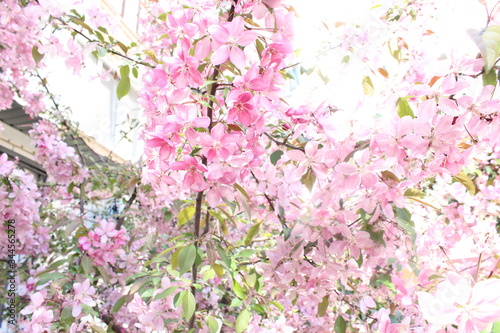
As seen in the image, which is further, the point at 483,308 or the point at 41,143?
the point at 41,143

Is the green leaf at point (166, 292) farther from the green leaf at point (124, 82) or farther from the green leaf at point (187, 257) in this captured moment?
the green leaf at point (124, 82)

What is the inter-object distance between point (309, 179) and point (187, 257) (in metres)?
0.31

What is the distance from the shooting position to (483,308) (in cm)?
51

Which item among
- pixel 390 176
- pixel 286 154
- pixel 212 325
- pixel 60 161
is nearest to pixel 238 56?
pixel 286 154

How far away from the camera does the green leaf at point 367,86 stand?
1.10 meters

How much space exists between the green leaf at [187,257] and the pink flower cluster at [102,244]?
0.52m

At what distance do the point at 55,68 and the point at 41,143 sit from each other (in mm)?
2421

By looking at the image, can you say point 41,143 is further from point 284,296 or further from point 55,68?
point 55,68

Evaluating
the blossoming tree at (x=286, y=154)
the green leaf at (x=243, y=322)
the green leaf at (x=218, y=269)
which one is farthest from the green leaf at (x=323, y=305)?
the green leaf at (x=218, y=269)

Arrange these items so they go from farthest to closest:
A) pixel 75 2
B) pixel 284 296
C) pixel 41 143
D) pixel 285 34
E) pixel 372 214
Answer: pixel 41 143 → pixel 284 296 → pixel 75 2 → pixel 372 214 → pixel 285 34

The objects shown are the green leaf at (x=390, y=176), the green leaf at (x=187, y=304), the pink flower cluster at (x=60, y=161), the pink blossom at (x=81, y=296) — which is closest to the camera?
the green leaf at (x=390, y=176)

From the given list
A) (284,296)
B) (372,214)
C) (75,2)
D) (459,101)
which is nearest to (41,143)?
(75,2)

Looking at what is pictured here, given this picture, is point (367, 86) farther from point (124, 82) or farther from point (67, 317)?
point (67, 317)

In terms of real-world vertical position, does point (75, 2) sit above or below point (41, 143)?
above
